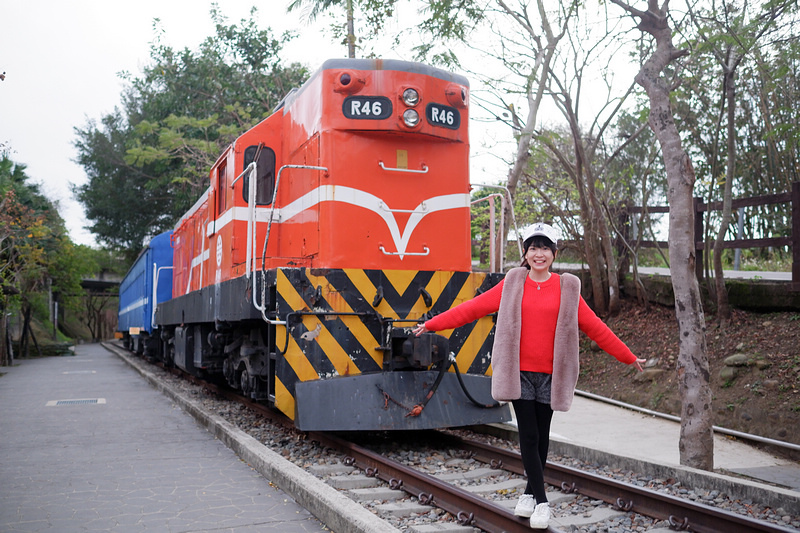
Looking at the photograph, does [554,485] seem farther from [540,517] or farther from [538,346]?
[538,346]

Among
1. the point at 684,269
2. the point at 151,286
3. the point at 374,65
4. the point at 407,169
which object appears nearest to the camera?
the point at 684,269

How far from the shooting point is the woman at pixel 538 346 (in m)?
3.72

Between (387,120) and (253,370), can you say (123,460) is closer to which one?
(253,370)

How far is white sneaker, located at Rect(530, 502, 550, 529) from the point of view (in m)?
3.56

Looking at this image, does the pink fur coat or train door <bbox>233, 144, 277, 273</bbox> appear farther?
train door <bbox>233, 144, 277, 273</bbox>

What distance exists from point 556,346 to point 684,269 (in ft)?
8.41

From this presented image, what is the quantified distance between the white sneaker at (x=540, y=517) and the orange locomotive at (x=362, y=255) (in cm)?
212

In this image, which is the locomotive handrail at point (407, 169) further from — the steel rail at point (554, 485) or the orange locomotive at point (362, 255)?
the steel rail at point (554, 485)

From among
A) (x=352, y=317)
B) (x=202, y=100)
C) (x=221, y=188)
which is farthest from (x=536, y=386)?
(x=202, y=100)

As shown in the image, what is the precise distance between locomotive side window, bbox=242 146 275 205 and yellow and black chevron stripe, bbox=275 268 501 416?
1647 mm

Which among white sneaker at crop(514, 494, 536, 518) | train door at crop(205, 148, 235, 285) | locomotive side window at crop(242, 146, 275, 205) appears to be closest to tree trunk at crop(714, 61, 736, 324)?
→ locomotive side window at crop(242, 146, 275, 205)

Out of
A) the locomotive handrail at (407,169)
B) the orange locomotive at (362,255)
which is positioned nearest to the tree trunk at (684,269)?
the orange locomotive at (362,255)

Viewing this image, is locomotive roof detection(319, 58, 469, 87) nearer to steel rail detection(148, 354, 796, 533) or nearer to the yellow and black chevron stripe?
the yellow and black chevron stripe

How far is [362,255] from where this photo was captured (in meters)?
6.26
